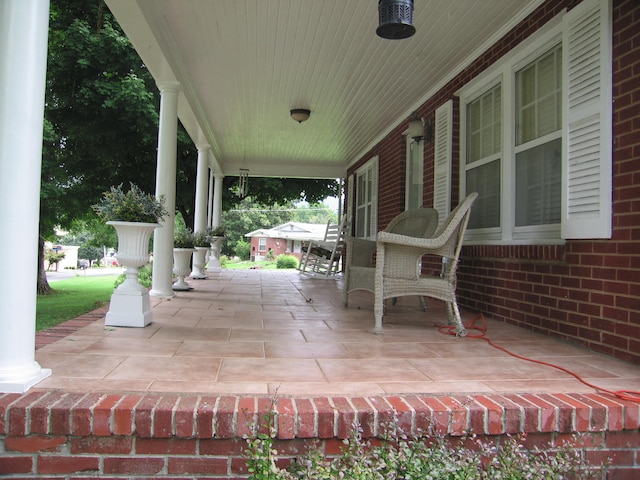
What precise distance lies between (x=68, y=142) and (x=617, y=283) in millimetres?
8979

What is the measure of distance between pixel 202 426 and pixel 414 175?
469 cm

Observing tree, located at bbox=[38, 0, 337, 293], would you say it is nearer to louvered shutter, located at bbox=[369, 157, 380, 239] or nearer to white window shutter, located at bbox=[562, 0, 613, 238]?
louvered shutter, located at bbox=[369, 157, 380, 239]

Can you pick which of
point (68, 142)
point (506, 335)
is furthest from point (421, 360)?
point (68, 142)

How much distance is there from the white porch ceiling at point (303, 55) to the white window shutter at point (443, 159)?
349 mm

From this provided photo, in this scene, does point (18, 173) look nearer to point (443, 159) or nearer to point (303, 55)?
point (303, 55)

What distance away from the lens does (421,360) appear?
2.21 meters

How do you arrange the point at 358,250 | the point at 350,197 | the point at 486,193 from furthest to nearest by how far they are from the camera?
the point at 350,197, the point at 358,250, the point at 486,193

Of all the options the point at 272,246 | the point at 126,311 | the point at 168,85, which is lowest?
the point at 126,311

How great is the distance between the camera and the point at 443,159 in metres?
4.39

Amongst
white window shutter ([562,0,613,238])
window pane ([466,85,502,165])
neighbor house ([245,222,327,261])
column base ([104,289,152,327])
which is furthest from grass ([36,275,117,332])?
neighbor house ([245,222,327,261])

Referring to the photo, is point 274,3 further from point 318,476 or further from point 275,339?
point 318,476

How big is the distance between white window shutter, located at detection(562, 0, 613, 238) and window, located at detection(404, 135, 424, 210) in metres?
2.63

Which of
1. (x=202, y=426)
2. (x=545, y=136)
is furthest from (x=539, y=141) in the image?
(x=202, y=426)

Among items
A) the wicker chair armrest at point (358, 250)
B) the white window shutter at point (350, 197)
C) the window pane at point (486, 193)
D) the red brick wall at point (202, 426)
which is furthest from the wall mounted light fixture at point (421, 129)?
the white window shutter at point (350, 197)
